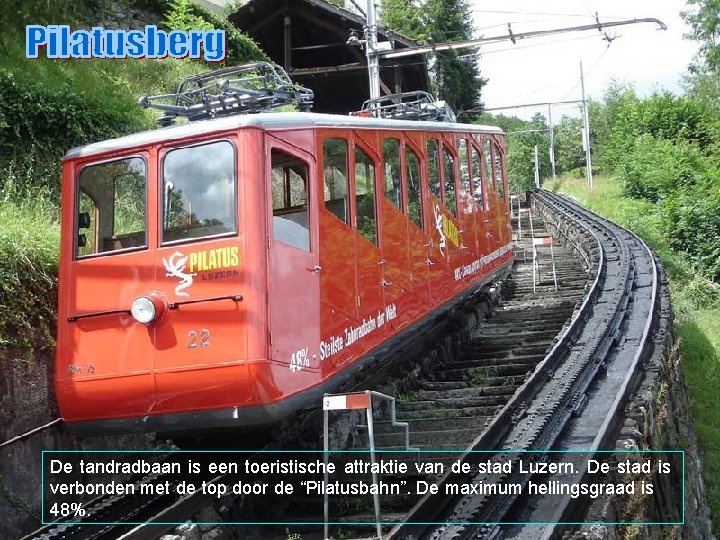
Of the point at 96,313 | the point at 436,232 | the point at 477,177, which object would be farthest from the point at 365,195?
the point at 477,177

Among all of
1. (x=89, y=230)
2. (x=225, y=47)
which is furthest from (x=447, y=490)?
(x=225, y=47)

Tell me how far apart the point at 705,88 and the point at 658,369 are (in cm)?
4618

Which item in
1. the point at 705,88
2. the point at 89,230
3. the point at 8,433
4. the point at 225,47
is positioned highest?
the point at 705,88

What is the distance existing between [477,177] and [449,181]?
161cm

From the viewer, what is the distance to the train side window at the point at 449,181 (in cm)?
1145

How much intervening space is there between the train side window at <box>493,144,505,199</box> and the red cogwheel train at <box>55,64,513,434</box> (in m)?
6.11

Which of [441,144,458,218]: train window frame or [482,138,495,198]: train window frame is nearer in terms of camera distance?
[441,144,458,218]: train window frame

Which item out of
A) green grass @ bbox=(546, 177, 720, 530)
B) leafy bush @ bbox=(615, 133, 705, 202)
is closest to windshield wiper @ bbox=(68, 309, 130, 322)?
green grass @ bbox=(546, 177, 720, 530)

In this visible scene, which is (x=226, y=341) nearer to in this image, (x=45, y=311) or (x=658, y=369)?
(x=45, y=311)

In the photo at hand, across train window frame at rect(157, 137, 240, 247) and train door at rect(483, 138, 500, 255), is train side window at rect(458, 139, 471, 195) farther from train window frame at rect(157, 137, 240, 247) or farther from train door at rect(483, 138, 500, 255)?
train window frame at rect(157, 137, 240, 247)

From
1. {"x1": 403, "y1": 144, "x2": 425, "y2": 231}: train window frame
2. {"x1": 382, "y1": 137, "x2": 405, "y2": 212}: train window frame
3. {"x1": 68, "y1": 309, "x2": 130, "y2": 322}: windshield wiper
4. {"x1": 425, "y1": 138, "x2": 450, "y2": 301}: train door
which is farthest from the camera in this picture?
{"x1": 425, "y1": 138, "x2": 450, "y2": 301}: train door

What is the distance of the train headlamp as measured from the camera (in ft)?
21.9

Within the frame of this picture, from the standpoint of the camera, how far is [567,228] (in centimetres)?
2438

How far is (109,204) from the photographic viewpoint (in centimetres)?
754
